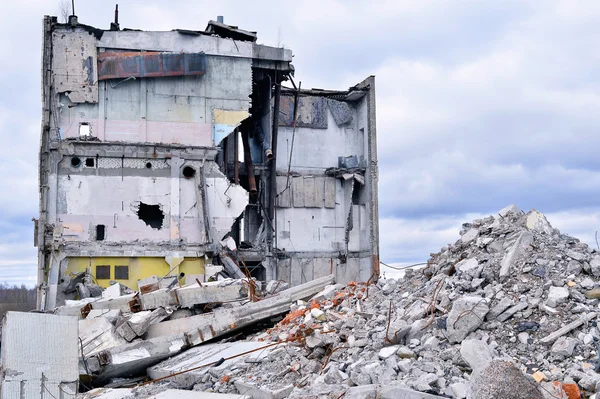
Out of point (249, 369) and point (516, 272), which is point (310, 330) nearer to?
point (249, 369)

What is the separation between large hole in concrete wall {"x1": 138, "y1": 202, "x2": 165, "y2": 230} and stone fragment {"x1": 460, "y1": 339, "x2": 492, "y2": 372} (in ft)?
45.4

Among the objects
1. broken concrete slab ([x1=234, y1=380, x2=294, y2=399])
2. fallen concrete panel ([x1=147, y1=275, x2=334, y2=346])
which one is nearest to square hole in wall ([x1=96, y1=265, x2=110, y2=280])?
fallen concrete panel ([x1=147, y1=275, x2=334, y2=346])

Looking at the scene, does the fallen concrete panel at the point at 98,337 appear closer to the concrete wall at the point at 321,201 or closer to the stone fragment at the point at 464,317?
the stone fragment at the point at 464,317

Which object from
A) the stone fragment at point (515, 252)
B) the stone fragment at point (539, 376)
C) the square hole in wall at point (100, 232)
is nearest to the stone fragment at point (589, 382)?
the stone fragment at point (539, 376)

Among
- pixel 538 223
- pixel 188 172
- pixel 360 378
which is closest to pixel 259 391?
pixel 360 378

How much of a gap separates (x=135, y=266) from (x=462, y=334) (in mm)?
13193

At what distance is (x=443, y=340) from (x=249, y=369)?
2.74 metres

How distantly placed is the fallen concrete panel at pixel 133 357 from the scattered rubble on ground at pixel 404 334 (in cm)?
2

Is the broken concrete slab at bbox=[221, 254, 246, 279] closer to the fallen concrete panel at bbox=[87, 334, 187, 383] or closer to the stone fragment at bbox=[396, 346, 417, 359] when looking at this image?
the fallen concrete panel at bbox=[87, 334, 187, 383]

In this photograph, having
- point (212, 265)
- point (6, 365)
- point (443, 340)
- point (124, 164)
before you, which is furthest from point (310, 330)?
point (124, 164)

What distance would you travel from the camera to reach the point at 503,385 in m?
5.95

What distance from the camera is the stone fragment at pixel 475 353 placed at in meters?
7.04

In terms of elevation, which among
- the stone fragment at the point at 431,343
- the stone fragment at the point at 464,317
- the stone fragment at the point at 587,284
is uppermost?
the stone fragment at the point at 587,284

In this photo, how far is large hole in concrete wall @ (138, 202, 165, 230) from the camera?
19.9 m
